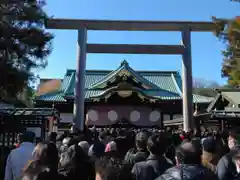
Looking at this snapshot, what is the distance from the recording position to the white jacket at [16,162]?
3.70 metres

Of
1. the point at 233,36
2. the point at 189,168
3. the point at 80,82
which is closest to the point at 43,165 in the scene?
the point at 189,168

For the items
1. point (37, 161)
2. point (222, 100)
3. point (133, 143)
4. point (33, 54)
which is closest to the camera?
point (37, 161)

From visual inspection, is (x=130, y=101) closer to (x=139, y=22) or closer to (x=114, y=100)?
(x=114, y=100)

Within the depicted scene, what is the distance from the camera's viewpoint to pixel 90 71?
1017 inches

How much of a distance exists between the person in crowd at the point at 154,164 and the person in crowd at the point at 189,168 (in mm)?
540

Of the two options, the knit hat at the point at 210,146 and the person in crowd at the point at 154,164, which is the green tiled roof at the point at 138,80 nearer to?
the knit hat at the point at 210,146

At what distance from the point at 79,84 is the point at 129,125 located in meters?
8.57

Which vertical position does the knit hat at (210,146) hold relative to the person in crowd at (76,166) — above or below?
above

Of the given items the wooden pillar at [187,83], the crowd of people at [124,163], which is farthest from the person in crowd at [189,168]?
the wooden pillar at [187,83]

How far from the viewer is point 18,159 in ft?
12.3

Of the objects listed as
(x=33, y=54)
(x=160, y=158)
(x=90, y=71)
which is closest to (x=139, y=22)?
(x=33, y=54)

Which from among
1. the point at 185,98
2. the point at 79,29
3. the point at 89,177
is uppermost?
the point at 79,29

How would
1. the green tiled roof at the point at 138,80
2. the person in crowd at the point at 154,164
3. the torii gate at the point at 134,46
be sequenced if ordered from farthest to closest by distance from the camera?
the green tiled roof at the point at 138,80 → the torii gate at the point at 134,46 → the person in crowd at the point at 154,164

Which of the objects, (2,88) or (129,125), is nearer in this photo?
(2,88)
